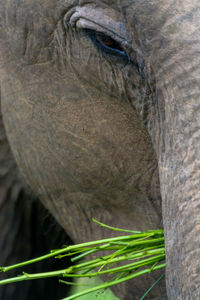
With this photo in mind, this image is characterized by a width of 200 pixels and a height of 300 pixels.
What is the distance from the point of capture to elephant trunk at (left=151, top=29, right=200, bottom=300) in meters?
1.06

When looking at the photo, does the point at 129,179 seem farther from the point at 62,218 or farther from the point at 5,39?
the point at 5,39

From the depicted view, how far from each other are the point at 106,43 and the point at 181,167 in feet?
1.35

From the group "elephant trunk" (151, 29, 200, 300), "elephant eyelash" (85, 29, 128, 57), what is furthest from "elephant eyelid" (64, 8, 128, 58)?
"elephant trunk" (151, 29, 200, 300)

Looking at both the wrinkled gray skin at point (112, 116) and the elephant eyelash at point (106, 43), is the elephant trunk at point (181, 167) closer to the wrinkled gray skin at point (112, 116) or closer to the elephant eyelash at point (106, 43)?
the wrinkled gray skin at point (112, 116)

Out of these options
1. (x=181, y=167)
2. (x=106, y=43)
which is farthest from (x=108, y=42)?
(x=181, y=167)

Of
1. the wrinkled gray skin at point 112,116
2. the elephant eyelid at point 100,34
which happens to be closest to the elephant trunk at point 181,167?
the wrinkled gray skin at point 112,116

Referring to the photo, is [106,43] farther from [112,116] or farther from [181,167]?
[181,167]

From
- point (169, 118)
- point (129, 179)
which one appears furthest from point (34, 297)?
point (169, 118)

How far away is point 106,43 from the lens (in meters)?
1.43

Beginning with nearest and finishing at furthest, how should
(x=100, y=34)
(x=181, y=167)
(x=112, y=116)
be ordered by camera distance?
(x=181, y=167) → (x=100, y=34) → (x=112, y=116)

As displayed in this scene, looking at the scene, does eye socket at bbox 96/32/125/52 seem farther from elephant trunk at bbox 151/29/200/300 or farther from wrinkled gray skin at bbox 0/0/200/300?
elephant trunk at bbox 151/29/200/300

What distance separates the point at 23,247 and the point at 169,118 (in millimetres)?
988

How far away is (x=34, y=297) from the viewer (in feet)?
7.14

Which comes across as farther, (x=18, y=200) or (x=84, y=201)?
(x=18, y=200)
